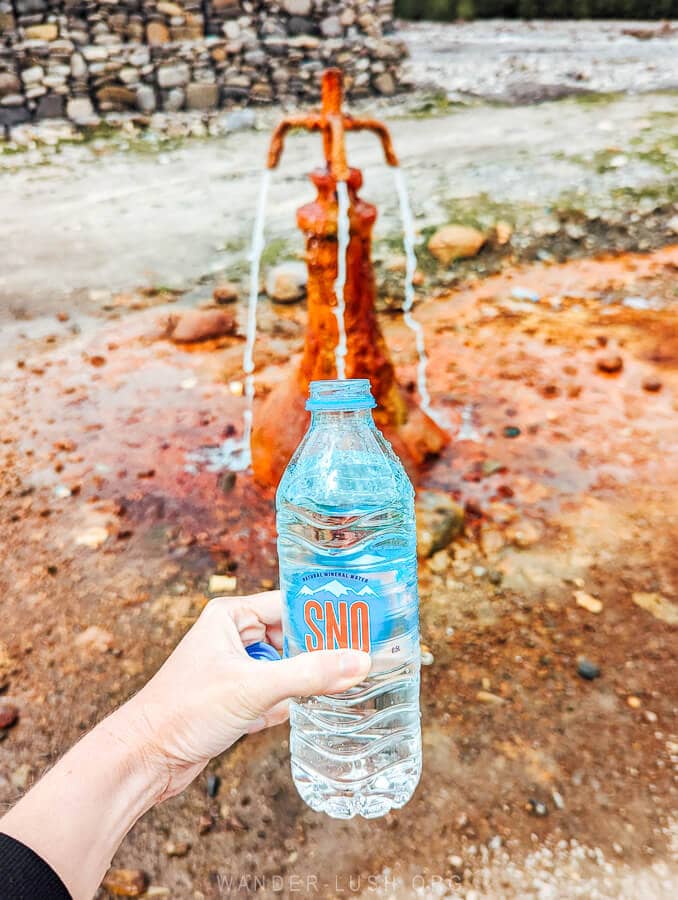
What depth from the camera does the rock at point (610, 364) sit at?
14.9 ft

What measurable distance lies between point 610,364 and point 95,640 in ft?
11.4

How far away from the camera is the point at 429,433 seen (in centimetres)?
374

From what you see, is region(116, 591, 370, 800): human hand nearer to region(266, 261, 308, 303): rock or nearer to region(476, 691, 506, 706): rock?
region(476, 691, 506, 706): rock

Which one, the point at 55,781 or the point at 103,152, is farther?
the point at 103,152

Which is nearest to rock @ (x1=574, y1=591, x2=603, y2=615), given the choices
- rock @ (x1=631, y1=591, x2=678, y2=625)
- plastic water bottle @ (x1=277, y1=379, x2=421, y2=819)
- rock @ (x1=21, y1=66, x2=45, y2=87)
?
rock @ (x1=631, y1=591, x2=678, y2=625)

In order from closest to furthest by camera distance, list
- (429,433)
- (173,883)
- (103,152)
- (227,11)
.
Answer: (173,883) < (429,433) < (103,152) < (227,11)

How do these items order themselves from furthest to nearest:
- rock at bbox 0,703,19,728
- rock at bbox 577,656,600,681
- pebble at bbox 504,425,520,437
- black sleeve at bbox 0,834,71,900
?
pebble at bbox 504,425,520,437
rock at bbox 577,656,600,681
rock at bbox 0,703,19,728
black sleeve at bbox 0,834,71,900

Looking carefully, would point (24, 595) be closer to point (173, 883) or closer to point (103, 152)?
point (173, 883)

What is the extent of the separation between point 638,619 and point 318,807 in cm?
150

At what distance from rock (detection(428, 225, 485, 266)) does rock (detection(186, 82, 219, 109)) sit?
19.7ft

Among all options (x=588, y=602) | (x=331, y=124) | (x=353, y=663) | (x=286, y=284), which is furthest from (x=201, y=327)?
(x=353, y=663)

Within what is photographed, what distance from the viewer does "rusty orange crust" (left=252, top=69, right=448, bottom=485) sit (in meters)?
2.92

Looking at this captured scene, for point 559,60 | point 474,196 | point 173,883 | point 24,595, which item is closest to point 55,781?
point 173,883

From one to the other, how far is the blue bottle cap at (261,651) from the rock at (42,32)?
431 inches
